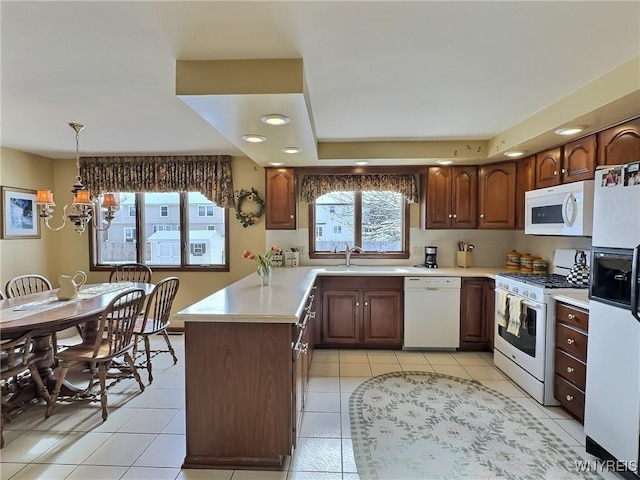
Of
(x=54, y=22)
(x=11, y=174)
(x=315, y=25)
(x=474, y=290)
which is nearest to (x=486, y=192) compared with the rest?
(x=474, y=290)

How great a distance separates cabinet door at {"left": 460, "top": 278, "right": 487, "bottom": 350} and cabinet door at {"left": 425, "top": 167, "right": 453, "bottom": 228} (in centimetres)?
78

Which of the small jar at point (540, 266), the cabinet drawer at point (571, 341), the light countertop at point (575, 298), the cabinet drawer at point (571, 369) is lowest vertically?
the cabinet drawer at point (571, 369)

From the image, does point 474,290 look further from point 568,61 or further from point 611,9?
point 611,9

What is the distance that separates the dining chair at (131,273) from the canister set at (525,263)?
446 centimetres

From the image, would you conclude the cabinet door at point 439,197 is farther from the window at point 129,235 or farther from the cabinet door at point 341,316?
the window at point 129,235

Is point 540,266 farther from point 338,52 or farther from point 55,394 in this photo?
point 55,394

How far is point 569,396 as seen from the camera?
2512mm

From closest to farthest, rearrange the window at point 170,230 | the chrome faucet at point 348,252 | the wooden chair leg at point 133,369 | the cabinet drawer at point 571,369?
the cabinet drawer at point 571,369
the wooden chair leg at point 133,369
the chrome faucet at point 348,252
the window at point 170,230

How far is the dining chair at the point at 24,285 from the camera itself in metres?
3.42

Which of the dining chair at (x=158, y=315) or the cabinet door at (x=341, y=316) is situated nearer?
the dining chair at (x=158, y=315)

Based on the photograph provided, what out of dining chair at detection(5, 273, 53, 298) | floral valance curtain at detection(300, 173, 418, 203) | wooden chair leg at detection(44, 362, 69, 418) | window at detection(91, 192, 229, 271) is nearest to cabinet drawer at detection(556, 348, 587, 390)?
floral valance curtain at detection(300, 173, 418, 203)

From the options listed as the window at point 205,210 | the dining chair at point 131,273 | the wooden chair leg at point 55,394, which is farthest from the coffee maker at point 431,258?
the wooden chair leg at point 55,394

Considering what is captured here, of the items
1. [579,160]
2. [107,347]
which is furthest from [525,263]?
[107,347]

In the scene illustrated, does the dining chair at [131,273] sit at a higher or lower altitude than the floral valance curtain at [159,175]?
lower
